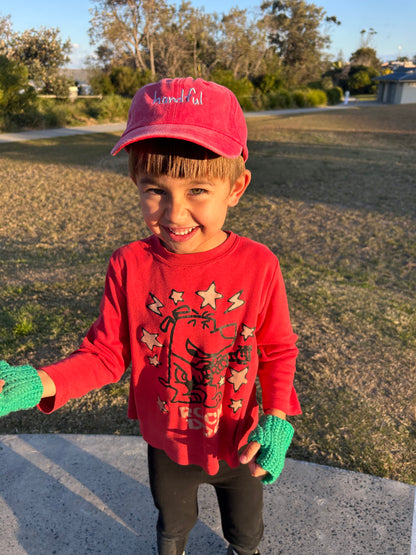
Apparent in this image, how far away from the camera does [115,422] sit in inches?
103

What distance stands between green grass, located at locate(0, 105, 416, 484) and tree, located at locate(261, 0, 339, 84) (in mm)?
35223

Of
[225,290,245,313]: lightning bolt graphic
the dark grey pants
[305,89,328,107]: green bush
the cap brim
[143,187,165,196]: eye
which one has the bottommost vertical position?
the dark grey pants

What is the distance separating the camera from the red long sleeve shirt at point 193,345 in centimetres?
135

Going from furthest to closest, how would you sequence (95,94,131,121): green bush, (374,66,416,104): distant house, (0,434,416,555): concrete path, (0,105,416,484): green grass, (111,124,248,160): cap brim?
(374,66,416,104): distant house → (95,94,131,121): green bush → (0,105,416,484): green grass → (0,434,416,555): concrete path → (111,124,248,160): cap brim

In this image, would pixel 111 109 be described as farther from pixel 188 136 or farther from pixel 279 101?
pixel 188 136

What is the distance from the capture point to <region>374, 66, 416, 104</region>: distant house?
3737cm

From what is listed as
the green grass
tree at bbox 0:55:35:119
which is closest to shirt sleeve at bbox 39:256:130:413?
the green grass

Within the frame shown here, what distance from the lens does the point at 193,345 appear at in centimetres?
136

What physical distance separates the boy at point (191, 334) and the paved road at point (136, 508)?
41cm

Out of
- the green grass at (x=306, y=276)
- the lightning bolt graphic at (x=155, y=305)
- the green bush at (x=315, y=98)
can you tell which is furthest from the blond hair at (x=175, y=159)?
the green bush at (x=315, y=98)

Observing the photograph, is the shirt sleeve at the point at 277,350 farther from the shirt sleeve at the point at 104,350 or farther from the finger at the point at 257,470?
the shirt sleeve at the point at 104,350

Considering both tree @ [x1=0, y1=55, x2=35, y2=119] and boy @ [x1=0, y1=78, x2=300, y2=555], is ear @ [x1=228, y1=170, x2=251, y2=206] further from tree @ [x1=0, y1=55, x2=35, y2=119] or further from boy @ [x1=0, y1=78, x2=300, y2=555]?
tree @ [x1=0, y1=55, x2=35, y2=119]

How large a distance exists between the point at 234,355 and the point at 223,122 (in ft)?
2.06

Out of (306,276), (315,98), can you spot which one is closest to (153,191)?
(306,276)
